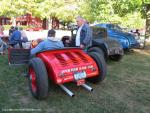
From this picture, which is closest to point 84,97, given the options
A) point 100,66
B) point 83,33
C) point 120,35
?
point 100,66

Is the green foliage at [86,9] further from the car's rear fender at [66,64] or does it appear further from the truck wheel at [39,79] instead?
the truck wheel at [39,79]

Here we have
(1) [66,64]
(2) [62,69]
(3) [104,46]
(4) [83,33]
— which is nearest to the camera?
(2) [62,69]

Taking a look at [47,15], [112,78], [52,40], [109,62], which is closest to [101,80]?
[112,78]

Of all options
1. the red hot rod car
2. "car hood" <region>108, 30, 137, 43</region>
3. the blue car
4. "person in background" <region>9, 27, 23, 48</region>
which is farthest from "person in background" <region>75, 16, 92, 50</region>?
"car hood" <region>108, 30, 137, 43</region>

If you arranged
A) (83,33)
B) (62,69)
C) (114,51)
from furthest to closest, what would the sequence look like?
(114,51), (83,33), (62,69)

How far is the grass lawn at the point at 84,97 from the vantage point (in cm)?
561

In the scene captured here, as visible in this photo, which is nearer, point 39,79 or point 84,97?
point 39,79

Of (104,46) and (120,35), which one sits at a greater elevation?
(120,35)

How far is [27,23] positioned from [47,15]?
857cm

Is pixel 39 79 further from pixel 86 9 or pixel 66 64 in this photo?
pixel 86 9

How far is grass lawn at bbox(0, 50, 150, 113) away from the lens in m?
5.61

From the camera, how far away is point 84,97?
6266 mm

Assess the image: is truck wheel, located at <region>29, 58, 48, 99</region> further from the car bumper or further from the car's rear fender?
the car bumper

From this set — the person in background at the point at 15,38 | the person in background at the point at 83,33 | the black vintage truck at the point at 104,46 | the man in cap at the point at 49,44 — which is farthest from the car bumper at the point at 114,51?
the person in background at the point at 15,38
